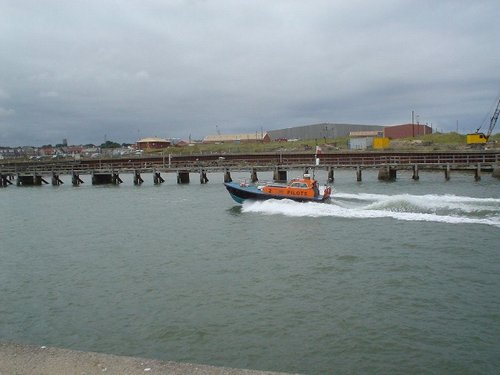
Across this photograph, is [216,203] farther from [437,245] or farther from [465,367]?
[465,367]

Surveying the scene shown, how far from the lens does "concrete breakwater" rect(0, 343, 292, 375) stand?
6.73 metres

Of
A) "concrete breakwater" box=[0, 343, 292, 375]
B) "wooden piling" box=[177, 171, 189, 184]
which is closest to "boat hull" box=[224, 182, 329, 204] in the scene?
"concrete breakwater" box=[0, 343, 292, 375]

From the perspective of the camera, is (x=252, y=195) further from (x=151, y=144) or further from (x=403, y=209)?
(x=151, y=144)

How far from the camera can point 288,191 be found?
120 feet

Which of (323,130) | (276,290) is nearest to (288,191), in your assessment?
(276,290)

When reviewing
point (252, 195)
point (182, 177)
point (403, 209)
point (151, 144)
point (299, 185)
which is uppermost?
point (151, 144)

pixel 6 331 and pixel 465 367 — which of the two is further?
pixel 6 331

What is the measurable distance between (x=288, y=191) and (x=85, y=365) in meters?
30.1

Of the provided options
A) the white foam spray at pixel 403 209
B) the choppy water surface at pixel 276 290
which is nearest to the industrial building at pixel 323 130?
the white foam spray at pixel 403 209

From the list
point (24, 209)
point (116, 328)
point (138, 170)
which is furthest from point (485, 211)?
point (138, 170)

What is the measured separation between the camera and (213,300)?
15.4m

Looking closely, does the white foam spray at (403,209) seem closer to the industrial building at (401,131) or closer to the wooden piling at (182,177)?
the wooden piling at (182,177)

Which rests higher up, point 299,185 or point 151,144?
point 151,144

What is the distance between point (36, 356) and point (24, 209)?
133ft
